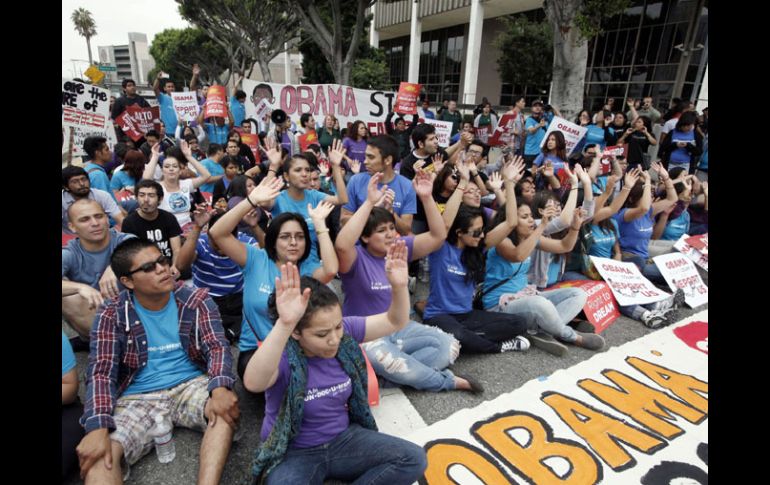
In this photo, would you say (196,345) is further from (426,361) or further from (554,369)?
(554,369)

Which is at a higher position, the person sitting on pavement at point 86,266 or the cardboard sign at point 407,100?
the cardboard sign at point 407,100

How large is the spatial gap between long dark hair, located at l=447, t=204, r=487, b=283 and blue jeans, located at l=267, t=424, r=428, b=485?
1.72 m

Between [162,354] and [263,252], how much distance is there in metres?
0.85

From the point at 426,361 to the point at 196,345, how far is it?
1572 millimetres

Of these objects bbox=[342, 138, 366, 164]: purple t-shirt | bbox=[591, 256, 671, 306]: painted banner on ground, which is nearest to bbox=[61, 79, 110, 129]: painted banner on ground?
bbox=[342, 138, 366, 164]: purple t-shirt

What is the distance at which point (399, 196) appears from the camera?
4539mm

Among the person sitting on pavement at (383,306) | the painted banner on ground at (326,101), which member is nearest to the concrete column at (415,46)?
the painted banner on ground at (326,101)

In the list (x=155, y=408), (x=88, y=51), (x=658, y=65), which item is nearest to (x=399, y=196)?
(x=155, y=408)

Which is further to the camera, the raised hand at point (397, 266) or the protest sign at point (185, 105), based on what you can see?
the protest sign at point (185, 105)

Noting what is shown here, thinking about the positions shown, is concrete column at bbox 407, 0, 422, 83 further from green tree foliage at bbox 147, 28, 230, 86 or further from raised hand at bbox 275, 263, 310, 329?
raised hand at bbox 275, 263, 310, 329

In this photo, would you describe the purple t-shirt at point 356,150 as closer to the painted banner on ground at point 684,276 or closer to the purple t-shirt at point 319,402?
the painted banner on ground at point 684,276

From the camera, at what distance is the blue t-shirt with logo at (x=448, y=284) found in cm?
356

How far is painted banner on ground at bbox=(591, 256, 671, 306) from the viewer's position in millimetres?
4453

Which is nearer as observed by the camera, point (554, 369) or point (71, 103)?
point (554, 369)
